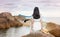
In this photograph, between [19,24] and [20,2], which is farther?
[20,2]

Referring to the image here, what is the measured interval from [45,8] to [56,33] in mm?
634

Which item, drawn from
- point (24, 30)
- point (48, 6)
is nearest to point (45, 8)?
point (48, 6)

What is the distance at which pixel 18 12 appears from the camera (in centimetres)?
171

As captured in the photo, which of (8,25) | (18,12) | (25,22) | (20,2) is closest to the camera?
(8,25)

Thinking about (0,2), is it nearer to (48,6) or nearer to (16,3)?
(16,3)

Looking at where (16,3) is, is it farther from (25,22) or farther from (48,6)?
(25,22)

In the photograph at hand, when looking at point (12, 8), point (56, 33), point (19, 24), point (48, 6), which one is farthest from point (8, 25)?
point (48, 6)

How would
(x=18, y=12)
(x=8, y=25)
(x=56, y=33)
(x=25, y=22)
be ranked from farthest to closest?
(x=18, y=12) < (x=25, y=22) < (x=8, y=25) < (x=56, y=33)

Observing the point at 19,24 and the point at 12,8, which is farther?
A: the point at 12,8

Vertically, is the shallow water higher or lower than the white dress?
lower

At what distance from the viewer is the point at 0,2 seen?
1.82 m

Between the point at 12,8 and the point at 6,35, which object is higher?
the point at 12,8

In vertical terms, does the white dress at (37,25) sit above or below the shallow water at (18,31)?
above

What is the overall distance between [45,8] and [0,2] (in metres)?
0.49
